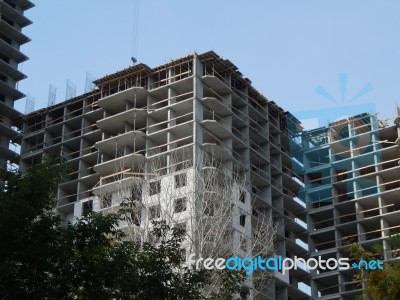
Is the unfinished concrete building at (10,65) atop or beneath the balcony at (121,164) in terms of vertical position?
atop

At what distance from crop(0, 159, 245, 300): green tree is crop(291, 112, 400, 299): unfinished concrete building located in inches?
2046

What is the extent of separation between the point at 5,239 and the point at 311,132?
6398cm

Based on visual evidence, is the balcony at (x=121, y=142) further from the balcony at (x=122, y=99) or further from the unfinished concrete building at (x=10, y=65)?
the unfinished concrete building at (x=10, y=65)

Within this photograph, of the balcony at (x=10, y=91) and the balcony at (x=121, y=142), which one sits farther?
the balcony at (x=10, y=91)

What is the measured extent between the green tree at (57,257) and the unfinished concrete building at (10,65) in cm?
5581

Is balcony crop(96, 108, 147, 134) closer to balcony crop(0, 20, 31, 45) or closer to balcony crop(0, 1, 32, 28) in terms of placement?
balcony crop(0, 20, 31, 45)

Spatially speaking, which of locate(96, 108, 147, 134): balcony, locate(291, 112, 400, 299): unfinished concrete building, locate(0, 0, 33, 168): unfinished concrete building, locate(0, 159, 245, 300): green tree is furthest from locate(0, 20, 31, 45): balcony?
locate(0, 159, 245, 300): green tree

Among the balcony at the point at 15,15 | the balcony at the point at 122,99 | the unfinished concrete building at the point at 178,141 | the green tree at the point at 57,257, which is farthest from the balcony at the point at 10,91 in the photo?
the green tree at the point at 57,257

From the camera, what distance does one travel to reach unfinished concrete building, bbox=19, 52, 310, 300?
68.5 m

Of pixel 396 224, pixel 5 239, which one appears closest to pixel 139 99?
pixel 396 224

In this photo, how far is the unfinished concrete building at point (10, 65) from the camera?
8025cm

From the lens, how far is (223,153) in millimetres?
69750

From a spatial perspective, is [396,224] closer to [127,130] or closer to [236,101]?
[236,101]

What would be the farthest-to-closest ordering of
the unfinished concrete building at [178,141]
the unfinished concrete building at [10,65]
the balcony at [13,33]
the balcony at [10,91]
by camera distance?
the balcony at [13,33] → the balcony at [10,91] → the unfinished concrete building at [10,65] → the unfinished concrete building at [178,141]
